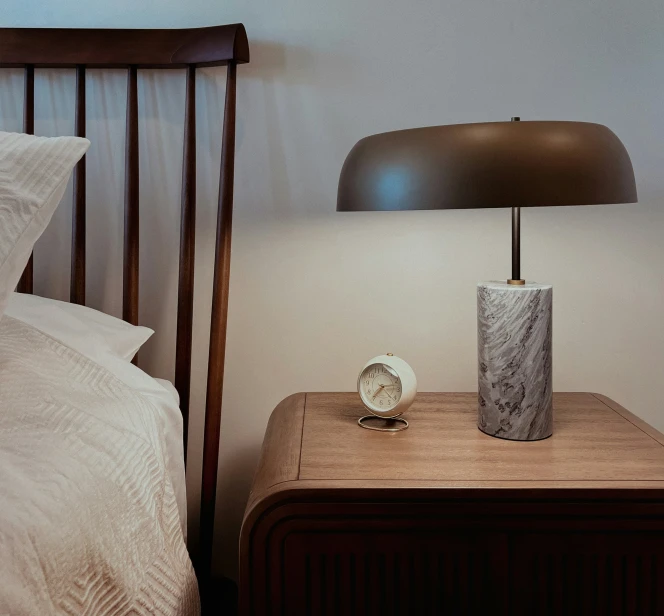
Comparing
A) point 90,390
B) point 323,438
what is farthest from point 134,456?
point 323,438

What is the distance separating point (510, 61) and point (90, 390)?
35.8 inches

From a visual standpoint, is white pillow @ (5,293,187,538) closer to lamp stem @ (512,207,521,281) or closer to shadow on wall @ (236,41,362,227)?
shadow on wall @ (236,41,362,227)

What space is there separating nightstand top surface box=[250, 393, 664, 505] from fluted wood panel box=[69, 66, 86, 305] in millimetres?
433

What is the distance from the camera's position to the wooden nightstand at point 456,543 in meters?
0.78

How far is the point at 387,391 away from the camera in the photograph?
1032 mm

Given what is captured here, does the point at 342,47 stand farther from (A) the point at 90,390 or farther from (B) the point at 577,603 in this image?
(B) the point at 577,603

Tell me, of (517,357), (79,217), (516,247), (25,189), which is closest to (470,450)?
(517,357)

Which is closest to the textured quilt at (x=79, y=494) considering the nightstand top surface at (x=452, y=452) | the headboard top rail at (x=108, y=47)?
the nightstand top surface at (x=452, y=452)

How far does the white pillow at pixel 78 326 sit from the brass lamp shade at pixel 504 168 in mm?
458

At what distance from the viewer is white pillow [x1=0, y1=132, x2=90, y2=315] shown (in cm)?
78

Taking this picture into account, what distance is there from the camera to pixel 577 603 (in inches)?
31.5

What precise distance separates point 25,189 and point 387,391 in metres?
0.57

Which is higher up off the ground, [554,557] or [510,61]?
[510,61]

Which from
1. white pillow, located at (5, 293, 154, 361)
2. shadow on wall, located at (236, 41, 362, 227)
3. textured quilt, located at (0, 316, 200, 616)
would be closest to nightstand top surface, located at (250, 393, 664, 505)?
textured quilt, located at (0, 316, 200, 616)
